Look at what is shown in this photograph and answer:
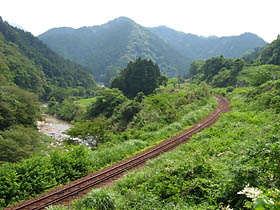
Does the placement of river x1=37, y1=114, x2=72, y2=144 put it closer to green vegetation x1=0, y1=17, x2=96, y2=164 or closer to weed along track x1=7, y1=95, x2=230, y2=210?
green vegetation x1=0, y1=17, x2=96, y2=164

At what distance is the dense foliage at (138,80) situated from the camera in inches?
1992

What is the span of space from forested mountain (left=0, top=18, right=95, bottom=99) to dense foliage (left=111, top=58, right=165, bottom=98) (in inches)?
1371

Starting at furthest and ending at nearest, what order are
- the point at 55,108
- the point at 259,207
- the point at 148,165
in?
the point at 55,108 < the point at 148,165 < the point at 259,207

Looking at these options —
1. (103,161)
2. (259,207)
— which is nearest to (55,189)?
(103,161)

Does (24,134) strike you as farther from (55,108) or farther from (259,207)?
(55,108)

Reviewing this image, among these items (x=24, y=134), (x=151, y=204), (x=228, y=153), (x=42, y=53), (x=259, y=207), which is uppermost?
(x=42, y=53)

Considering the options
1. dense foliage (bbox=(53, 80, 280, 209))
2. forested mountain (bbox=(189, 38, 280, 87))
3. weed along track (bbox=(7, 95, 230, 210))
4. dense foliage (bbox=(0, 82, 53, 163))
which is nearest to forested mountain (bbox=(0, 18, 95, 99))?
dense foliage (bbox=(0, 82, 53, 163))

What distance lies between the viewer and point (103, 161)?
13609 mm

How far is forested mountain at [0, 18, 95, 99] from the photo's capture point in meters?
69.1

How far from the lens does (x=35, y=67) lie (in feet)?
301

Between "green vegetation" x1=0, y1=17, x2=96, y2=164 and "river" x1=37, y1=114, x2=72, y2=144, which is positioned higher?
"green vegetation" x1=0, y1=17, x2=96, y2=164

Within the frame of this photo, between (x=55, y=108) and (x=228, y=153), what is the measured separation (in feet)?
192

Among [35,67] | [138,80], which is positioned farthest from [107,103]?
[35,67]

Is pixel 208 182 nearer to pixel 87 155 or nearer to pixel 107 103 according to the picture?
pixel 87 155
